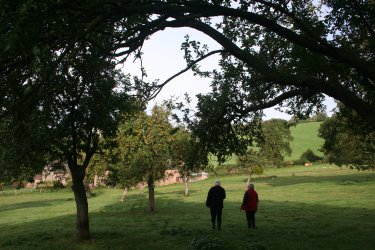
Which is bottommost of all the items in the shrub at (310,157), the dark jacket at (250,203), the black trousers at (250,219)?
the black trousers at (250,219)

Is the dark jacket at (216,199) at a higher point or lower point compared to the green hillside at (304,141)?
lower

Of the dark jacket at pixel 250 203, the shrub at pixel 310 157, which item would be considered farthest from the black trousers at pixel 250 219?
the shrub at pixel 310 157

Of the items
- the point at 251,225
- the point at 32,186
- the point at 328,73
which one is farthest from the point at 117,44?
the point at 32,186

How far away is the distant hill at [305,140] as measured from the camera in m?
92.0

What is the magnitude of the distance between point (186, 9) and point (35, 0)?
361cm

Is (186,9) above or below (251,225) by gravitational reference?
above

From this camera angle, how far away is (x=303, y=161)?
8881 centimetres

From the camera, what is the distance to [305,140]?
99.0 metres

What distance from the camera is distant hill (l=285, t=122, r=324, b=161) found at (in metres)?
92.0

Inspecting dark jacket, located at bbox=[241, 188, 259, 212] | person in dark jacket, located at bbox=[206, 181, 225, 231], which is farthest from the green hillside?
person in dark jacket, located at bbox=[206, 181, 225, 231]

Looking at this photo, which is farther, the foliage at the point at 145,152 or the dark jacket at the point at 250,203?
the foliage at the point at 145,152

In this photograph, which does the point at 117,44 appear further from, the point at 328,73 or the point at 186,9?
the point at 328,73

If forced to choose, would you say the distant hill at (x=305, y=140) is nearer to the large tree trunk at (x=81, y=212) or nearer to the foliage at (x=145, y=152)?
the foliage at (x=145, y=152)

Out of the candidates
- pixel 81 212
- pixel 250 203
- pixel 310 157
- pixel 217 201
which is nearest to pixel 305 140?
pixel 310 157
